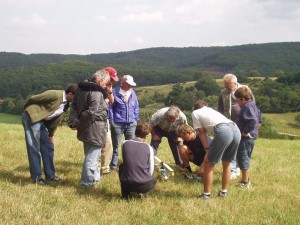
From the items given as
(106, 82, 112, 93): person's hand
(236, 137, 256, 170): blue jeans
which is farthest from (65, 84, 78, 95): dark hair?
(236, 137, 256, 170): blue jeans

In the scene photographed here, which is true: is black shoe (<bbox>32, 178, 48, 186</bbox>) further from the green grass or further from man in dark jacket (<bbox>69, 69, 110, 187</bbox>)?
man in dark jacket (<bbox>69, 69, 110, 187</bbox>)

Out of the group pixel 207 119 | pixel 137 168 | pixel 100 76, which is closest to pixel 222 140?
pixel 207 119

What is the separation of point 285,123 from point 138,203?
85111 mm

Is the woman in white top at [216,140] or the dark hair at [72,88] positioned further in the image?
the dark hair at [72,88]

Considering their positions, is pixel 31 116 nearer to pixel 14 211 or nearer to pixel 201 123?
pixel 14 211

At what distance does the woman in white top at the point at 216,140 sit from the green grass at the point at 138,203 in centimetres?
46

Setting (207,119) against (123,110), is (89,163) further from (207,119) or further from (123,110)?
(207,119)

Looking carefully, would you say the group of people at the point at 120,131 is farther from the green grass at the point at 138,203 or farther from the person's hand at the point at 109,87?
the green grass at the point at 138,203

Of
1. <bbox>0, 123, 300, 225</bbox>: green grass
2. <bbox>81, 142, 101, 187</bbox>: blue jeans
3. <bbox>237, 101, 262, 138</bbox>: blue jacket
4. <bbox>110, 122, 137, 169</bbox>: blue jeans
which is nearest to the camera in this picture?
<bbox>0, 123, 300, 225</bbox>: green grass

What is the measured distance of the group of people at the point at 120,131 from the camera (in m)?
6.40

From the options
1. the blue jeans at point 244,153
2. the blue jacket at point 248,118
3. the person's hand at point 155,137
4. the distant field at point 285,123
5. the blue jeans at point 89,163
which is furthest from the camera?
the distant field at point 285,123

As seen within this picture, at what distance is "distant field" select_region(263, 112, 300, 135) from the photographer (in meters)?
78.5

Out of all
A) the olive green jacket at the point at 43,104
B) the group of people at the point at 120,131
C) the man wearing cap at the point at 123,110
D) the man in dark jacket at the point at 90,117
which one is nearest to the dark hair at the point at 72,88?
the group of people at the point at 120,131

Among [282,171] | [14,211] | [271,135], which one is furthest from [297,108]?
[14,211]
